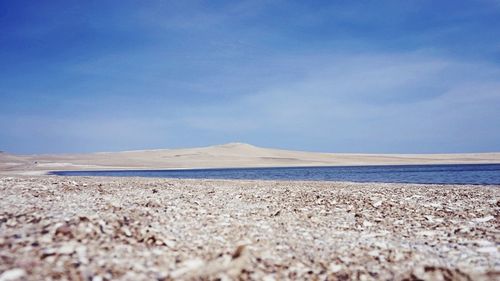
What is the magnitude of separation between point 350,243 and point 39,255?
15.2 feet

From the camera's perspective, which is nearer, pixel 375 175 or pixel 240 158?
pixel 375 175

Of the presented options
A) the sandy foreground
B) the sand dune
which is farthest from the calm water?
the sand dune

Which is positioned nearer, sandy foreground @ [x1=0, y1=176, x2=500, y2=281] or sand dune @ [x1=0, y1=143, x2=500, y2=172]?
sandy foreground @ [x1=0, y1=176, x2=500, y2=281]

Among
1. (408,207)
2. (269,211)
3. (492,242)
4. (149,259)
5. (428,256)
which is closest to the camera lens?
(149,259)

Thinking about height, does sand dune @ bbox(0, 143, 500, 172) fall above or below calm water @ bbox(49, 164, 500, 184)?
above

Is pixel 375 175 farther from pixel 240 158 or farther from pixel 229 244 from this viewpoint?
pixel 240 158

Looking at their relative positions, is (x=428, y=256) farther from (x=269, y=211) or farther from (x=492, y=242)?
(x=269, y=211)

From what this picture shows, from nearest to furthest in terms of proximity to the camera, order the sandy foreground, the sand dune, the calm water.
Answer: the sandy foreground, the calm water, the sand dune

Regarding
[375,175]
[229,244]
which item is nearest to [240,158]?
[375,175]

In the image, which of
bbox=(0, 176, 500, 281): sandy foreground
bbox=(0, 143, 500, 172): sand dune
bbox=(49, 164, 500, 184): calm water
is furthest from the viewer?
bbox=(0, 143, 500, 172): sand dune

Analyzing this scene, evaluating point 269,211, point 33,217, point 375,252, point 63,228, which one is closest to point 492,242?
point 375,252

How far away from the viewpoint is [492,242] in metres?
6.70

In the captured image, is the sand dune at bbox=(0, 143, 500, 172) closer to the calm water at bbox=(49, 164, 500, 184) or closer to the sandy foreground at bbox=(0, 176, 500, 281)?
the calm water at bbox=(49, 164, 500, 184)

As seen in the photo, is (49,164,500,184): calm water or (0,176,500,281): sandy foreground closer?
(0,176,500,281): sandy foreground
